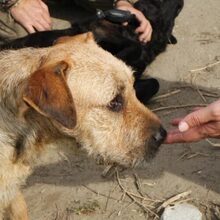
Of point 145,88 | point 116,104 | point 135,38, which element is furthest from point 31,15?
point 116,104

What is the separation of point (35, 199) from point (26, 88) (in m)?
1.72

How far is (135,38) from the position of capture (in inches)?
207

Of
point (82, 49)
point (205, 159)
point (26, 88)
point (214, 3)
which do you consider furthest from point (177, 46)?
point (26, 88)

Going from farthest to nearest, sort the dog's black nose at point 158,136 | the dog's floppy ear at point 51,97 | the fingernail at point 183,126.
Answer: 1. the fingernail at point 183,126
2. the dog's black nose at point 158,136
3. the dog's floppy ear at point 51,97

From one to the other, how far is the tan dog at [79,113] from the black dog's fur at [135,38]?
164cm

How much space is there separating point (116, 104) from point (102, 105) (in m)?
0.09

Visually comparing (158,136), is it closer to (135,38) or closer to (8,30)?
(135,38)

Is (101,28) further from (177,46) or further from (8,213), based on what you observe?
(8,213)

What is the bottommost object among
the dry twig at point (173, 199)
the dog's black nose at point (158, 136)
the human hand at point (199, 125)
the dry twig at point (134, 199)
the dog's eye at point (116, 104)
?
the dry twig at point (173, 199)

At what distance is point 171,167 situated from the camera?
4344mm

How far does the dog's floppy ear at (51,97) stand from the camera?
8.68 feet

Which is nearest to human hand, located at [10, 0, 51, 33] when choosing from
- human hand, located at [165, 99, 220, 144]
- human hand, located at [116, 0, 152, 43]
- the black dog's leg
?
human hand, located at [116, 0, 152, 43]

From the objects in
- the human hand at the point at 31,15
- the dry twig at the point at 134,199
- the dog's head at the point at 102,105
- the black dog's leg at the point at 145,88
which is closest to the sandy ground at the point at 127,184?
the dry twig at the point at 134,199

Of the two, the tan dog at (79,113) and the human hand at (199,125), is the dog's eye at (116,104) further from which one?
the human hand at (199,125)
